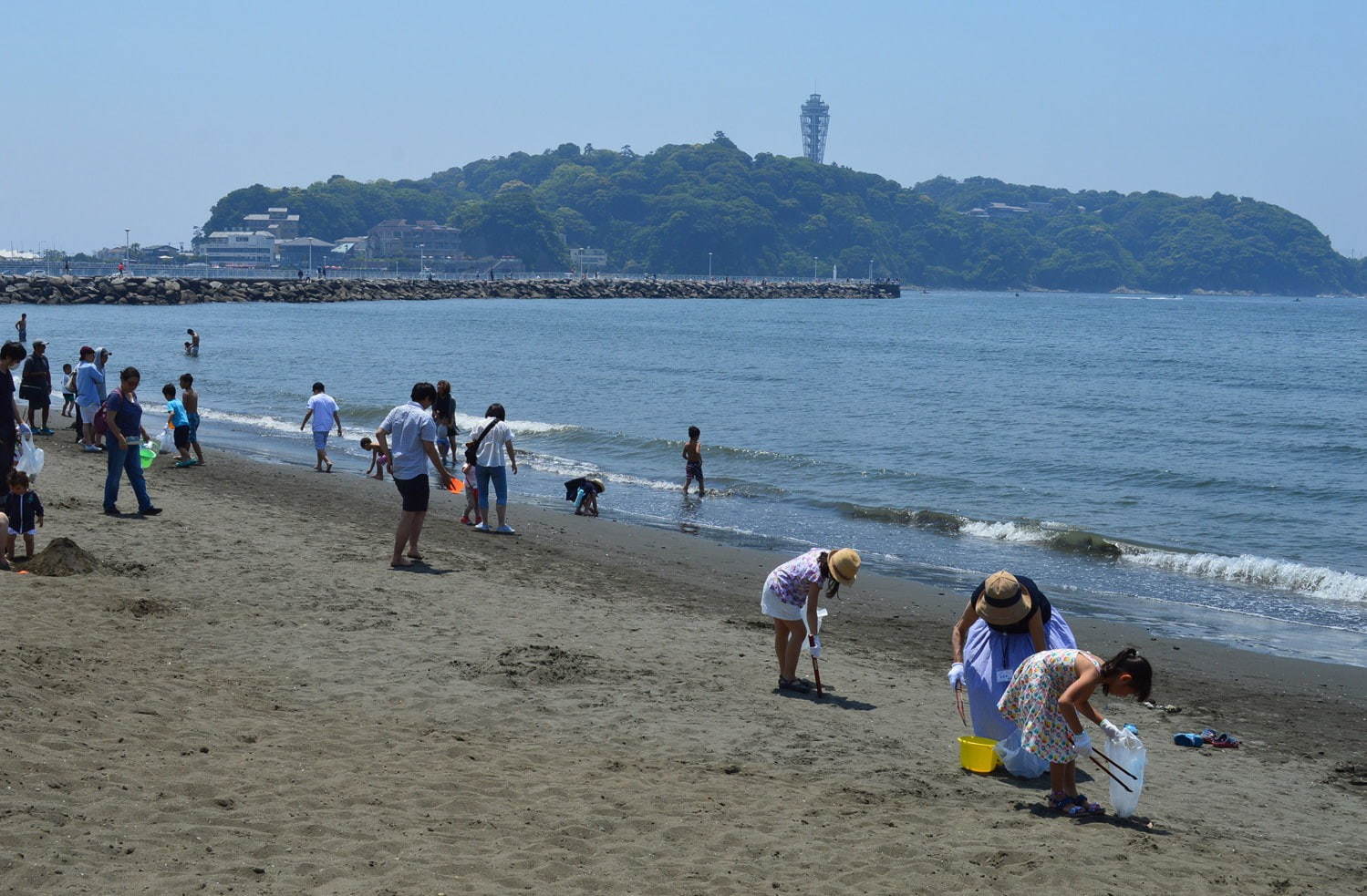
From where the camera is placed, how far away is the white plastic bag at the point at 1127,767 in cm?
637

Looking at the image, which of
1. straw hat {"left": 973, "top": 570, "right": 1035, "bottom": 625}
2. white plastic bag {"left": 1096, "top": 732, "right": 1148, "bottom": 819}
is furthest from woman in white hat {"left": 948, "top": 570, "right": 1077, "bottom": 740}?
white plastic bag {"left": 1096, "top": 732, "right": 1148, "bottom": 819}

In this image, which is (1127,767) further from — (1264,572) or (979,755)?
(1264,572)

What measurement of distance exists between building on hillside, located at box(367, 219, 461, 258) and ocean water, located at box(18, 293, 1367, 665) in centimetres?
12187

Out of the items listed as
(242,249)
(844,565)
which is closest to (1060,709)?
(844,565)

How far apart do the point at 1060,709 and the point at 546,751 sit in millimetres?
2763

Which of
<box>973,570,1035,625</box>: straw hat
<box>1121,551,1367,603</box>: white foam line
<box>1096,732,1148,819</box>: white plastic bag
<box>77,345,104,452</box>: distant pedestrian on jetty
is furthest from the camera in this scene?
<box>77,345,104,452</box>: distant pedestrian on jetty

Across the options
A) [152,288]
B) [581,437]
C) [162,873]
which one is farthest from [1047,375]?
[152,288]

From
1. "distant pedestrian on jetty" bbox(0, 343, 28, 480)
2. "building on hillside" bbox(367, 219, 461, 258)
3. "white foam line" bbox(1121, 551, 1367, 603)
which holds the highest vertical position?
"building on hillside" bbox(367, 219, 461, 258)

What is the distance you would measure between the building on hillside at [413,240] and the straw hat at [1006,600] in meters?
189

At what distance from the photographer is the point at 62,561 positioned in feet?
33.7

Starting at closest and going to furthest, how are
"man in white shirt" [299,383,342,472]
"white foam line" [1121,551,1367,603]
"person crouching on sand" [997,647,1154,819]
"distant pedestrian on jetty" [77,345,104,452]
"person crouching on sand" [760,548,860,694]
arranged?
"person crouching on sand" [997,647,1154,819] < "person crouching on sand" [760,548,860,694] < "white foam line" [1121,551,1367,603] < "distant pedestrian on jetty" [77,345,104,452] < "man in white shirt" [299,383,342,472]

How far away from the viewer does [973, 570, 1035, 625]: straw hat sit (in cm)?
677

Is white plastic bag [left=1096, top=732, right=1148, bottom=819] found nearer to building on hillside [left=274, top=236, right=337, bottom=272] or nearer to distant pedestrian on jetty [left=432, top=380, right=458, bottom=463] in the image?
distant pedestrian on jetty [left=432, top=380, right=458, bottom=463]

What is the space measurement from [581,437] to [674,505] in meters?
8.61
